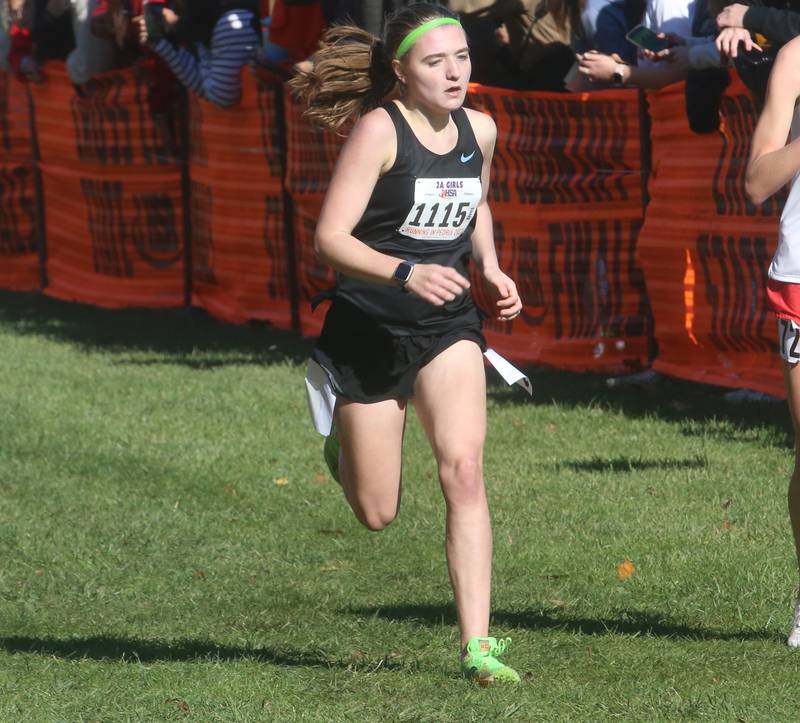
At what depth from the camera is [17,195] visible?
19109mm

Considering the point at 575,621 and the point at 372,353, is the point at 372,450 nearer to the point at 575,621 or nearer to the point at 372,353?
the point at 372,353

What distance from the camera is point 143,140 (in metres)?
16.3

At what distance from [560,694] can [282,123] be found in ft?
30.8

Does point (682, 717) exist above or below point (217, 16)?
below

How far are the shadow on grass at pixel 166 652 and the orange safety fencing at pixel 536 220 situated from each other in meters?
4.49

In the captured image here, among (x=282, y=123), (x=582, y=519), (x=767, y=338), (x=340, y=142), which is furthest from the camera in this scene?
(x=282, y=123)

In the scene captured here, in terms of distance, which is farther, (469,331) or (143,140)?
(143,140)

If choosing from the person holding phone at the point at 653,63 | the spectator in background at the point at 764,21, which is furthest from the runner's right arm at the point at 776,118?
the person holding phone at the point at 653,63

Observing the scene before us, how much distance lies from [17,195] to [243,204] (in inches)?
216

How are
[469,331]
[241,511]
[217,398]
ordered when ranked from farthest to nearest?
[217,398] → [241,511] → [469,331]

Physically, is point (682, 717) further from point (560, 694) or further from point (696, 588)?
point (696, 588)

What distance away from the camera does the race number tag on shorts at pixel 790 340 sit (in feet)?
17.0

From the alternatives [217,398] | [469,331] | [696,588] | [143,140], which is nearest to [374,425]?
[469,331]

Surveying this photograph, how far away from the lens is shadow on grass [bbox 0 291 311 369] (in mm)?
12930
